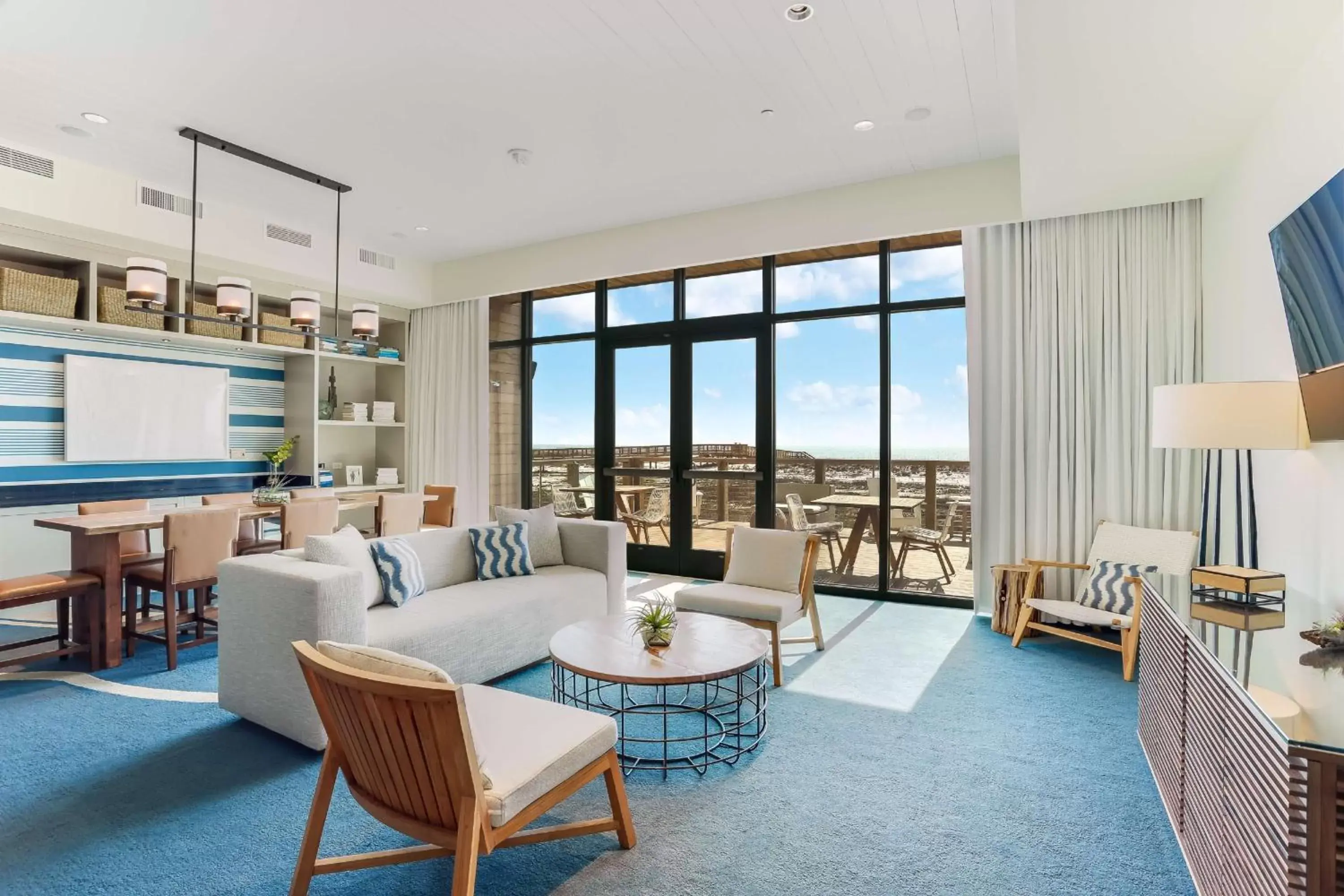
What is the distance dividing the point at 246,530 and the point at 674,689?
3.79 metres

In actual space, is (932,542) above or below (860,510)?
below

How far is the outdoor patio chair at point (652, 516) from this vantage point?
19.9 feet

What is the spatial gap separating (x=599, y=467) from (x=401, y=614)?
334 centimetres

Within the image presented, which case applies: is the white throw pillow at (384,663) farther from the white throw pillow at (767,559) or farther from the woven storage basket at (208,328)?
the woven storage basket at (208,328)

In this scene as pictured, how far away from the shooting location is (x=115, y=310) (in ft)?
16.6

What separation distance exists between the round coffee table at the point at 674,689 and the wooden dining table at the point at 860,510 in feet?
7.34

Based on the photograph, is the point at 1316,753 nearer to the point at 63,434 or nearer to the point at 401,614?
the point at 401,614

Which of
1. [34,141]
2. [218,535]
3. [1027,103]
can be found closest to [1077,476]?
[1027,103]

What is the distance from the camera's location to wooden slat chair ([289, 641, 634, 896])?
5.05ft

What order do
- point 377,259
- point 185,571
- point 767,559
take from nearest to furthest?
1. point 185,571
2. point 767,559
3. point 377,259

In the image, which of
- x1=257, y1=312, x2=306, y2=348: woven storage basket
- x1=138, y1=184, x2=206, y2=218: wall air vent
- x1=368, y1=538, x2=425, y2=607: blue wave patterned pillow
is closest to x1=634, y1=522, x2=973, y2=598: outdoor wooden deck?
x1=368, y1=538, x2=425, y2=607: blue wave patterned pillow

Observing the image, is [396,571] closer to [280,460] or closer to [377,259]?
[280,460]

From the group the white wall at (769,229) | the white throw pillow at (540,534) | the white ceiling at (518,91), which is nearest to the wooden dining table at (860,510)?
the white wall at (769,229)

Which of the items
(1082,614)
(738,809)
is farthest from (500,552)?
(1082,614)
